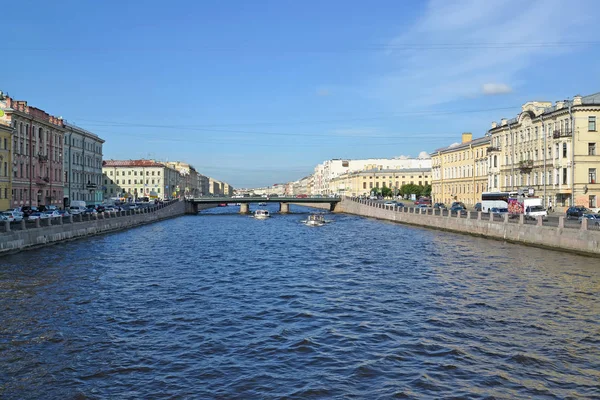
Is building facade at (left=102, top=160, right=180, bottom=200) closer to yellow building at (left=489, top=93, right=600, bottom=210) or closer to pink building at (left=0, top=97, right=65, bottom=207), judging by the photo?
pink building at (left=0, top=97, right=65, bottom=207)

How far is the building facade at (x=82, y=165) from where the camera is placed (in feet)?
280

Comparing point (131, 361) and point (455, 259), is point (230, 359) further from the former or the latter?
point (455, 259)

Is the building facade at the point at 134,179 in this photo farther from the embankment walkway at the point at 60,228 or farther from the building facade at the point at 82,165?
the embankment walkway at the point at 60,228

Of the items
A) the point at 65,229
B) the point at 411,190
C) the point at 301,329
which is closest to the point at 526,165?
the point at 65,229

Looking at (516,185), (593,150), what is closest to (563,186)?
(593,150)

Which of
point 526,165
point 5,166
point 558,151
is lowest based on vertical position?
point 5,166

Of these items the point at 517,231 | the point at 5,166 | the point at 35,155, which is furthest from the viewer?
the point at 35,155

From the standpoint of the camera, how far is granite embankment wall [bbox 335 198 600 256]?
3238 centimetres

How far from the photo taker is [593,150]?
6009cm

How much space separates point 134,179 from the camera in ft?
509

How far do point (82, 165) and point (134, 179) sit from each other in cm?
6318

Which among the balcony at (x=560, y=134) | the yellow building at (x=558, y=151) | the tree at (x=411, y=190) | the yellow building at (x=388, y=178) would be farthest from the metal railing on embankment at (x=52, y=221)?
the yellow building at (x=388, y=178)

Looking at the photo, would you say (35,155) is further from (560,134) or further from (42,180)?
(560,134)

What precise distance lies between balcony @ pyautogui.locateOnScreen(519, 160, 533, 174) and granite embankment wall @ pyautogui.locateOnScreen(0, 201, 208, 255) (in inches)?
1959
